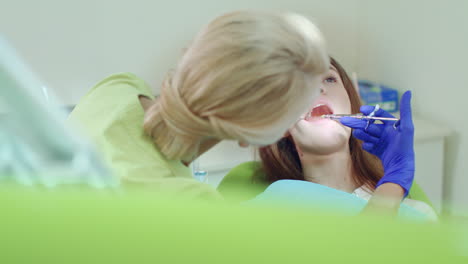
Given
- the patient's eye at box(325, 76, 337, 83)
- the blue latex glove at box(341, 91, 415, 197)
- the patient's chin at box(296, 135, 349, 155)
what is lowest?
the patient's chin at box(296, 135, 349, 155)

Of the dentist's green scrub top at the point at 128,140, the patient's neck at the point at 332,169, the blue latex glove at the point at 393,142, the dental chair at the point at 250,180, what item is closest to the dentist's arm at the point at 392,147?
the blue latex glove at the point at 393,142

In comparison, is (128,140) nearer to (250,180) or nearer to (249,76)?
(249,76)

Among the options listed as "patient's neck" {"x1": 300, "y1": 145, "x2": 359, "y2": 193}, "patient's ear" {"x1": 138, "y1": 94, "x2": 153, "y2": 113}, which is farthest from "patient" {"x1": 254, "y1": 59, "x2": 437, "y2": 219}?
"patient's ear" {"x1": 138, "y1": 94, "x2": 153, "y2": 113}

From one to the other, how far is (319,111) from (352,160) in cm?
22

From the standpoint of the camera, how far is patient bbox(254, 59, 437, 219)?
1084 millimetres

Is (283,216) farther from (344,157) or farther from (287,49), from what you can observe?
(344,157)

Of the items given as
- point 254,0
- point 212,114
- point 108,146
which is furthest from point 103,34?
point 212,114

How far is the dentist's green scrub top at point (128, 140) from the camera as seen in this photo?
21.6 inches

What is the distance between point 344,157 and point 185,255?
1.02 metres

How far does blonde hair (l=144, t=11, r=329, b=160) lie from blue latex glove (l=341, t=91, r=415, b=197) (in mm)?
475

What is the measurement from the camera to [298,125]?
42.3 inches

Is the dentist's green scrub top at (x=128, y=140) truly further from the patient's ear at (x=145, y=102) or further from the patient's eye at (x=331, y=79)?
the patient's eye at (x=331, y=79)

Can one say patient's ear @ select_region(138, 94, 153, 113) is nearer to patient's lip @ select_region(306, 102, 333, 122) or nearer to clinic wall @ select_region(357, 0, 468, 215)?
patient's lip @ select_region(306, 102, 333, 122)

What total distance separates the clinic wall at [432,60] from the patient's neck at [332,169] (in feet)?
1.88
